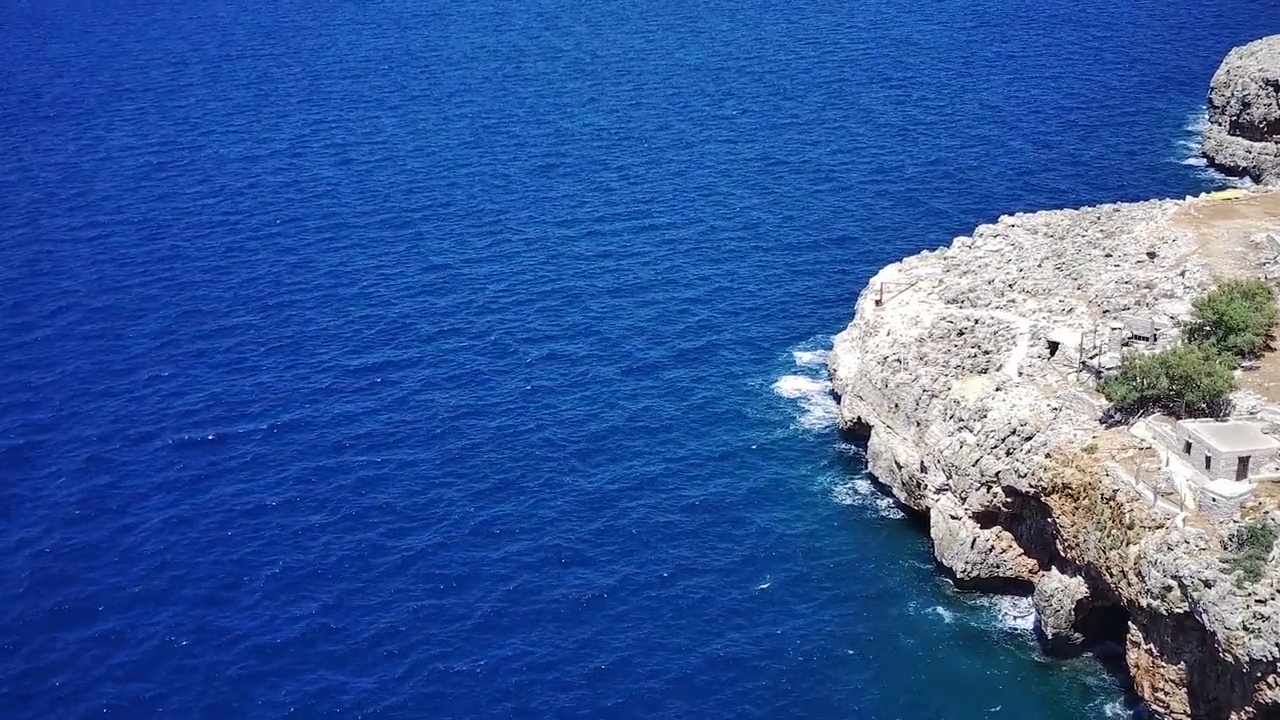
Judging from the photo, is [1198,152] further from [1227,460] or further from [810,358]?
[1227,460]

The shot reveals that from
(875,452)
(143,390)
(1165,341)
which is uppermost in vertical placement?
(1165,341)

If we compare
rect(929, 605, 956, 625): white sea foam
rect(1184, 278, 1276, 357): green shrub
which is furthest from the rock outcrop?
rect(929, 605, 956, 625): white sea foam

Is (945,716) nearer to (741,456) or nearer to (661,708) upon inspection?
(661,708)

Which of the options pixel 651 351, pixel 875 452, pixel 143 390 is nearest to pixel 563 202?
pixel 651 351

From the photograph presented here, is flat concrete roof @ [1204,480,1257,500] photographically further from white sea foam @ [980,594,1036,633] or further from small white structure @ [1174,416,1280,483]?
white sea foam @ [980,594,1036,633]

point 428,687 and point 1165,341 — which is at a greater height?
point 1165,341

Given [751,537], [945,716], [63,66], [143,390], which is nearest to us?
[945,716]

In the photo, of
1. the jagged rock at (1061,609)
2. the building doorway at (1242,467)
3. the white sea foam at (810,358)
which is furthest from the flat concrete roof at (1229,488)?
the white sea foam at (810,358)

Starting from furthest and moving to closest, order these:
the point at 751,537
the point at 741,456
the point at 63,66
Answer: the point at 63,66 → the point at 741,456 → the point at 751,537
